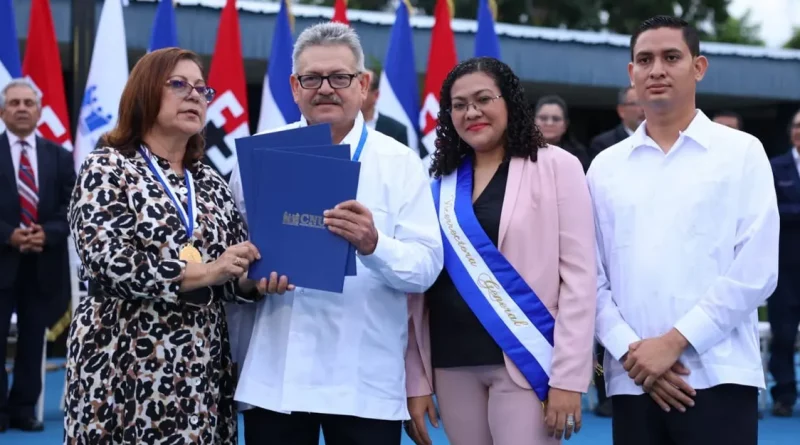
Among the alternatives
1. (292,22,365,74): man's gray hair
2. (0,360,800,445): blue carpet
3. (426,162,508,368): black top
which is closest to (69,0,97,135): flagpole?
(0,360,800,445): blue carpet

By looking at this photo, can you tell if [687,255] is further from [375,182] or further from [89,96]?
[89,96]

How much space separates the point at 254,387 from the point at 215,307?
28 cm

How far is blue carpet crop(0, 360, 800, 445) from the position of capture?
639 cm

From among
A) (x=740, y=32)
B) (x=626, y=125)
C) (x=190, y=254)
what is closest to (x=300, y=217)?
(x=190, y=254)

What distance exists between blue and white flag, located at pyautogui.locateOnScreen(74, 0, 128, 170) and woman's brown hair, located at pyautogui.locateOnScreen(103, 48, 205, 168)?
465 centimetres

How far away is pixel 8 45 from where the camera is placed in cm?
786

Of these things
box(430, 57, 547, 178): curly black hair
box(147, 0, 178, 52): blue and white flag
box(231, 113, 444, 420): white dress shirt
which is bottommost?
box(231, 113, 444, 420): white dress shirt

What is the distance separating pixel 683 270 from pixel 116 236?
164cm

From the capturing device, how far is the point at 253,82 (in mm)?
14844

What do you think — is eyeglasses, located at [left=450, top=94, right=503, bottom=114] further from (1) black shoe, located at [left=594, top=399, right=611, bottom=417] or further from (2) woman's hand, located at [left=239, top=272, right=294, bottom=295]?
(1) black shoe, located at [left=594, top=399, right=611, bottom=417]

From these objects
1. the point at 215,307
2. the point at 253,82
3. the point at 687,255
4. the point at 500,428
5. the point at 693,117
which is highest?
the point at 253,82

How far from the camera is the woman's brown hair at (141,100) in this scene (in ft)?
10.6

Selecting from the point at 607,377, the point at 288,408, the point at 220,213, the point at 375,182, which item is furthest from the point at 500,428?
the point at 220,213

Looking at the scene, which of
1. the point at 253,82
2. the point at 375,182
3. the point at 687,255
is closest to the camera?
the point at 687,255
